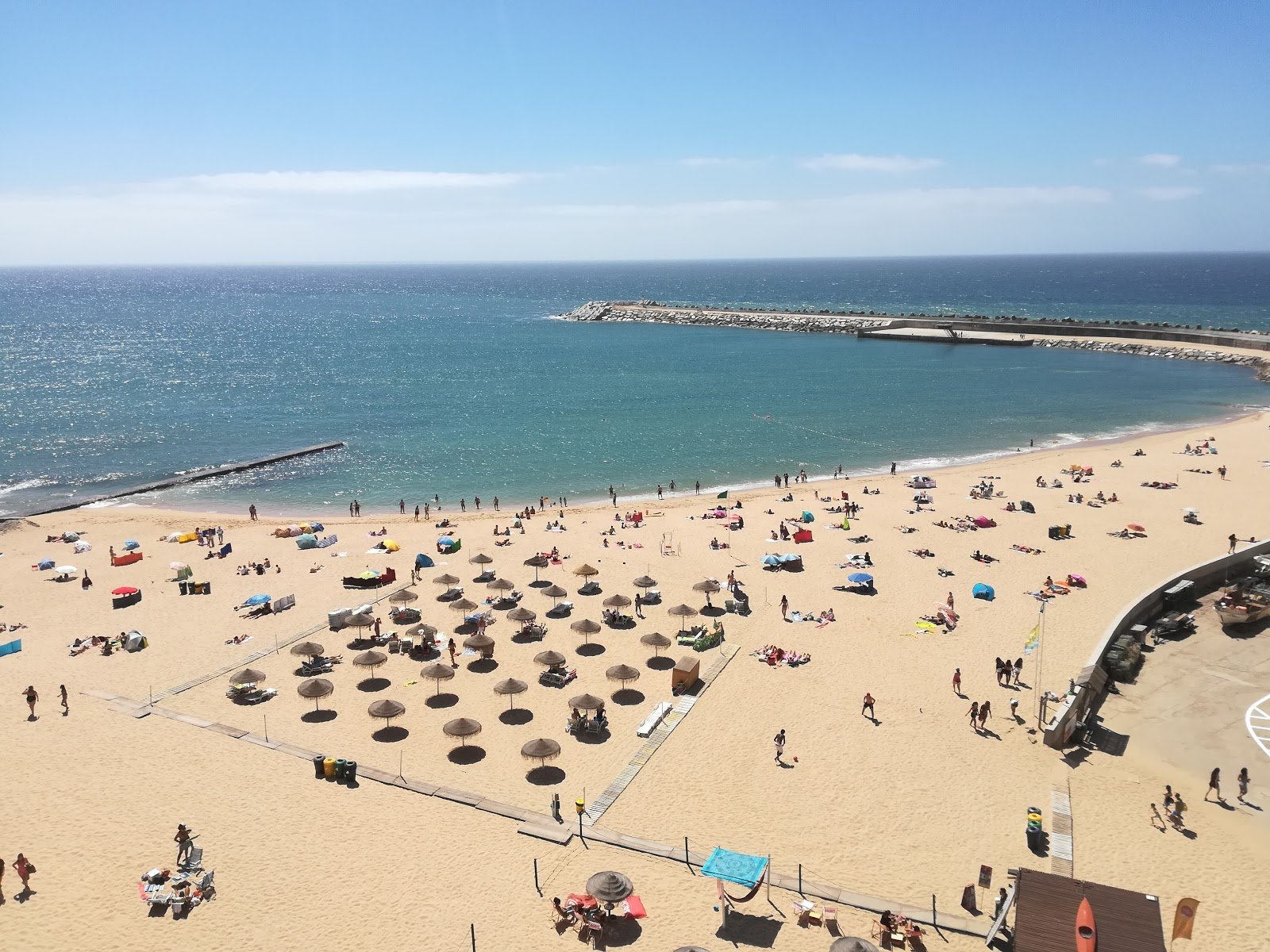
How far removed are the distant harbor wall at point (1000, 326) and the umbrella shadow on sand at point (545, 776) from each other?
310 feet

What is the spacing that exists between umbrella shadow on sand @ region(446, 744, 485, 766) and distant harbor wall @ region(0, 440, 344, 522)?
40982mm

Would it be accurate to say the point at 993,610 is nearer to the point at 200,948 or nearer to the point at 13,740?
the point at 200,948

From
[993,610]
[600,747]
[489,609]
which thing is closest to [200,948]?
[600,747]

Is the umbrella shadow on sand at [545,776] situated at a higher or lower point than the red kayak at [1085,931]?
lower

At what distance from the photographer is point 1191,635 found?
91.1 ft

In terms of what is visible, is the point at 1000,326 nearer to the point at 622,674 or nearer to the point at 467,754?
the point at 622,674

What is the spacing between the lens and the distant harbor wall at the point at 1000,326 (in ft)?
330

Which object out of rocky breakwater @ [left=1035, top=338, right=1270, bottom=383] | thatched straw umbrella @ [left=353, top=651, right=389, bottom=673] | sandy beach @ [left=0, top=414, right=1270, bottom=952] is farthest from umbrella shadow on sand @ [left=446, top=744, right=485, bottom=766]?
rocky breakwater @ [left=1035, top=338, right=1270, bottom=383]

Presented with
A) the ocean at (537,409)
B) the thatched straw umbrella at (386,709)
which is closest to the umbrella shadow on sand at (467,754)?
the thatched straw umbrella at (386,709)

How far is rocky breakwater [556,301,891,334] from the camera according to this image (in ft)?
443

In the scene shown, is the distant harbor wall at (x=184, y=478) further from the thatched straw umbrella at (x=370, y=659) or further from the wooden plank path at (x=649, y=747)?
the wooden plank path at (x=649, y=747)

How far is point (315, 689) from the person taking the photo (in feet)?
79.3

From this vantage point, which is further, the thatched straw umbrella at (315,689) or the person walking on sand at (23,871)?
the thatched straw umbrella at (315,689)

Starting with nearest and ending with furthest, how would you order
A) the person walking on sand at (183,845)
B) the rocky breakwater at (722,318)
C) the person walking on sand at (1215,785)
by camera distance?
the person walking on sand at (183,845)
the person walking on sand at (1215,785)
the rocky breakwater at (722,318)
